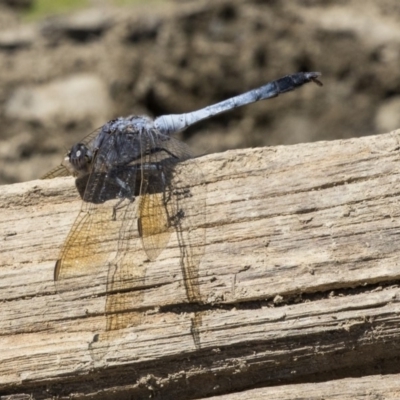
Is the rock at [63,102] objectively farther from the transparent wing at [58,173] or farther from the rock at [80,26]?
the transparent wing at [58,173]

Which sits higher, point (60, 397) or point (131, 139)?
point (131, 139)

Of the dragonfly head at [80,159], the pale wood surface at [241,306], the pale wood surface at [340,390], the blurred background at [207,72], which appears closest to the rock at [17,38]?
the blurred background at [207,72]

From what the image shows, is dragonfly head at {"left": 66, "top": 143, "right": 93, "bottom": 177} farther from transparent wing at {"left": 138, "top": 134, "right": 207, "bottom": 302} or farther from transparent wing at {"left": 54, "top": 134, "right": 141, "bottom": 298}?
transparent wing at {"left": 138, "top": 134, "right": 207, "bottom": 302}

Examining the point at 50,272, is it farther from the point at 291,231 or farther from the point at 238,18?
the point at 238,18

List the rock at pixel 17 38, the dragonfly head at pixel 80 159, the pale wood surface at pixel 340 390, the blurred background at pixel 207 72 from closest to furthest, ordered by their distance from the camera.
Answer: the pale wood surface at pixel 340 390, the dragonfly head at pixel 80 159, the blurred background at pixel 207 72, the rock at pixel 17 38

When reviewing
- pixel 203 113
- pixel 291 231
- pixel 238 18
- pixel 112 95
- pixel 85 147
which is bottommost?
pixel 291 231

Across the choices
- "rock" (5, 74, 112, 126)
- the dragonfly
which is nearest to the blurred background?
"rock" (5, 74, 112, 126)

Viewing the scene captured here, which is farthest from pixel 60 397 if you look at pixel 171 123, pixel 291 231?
pixel 171 123
